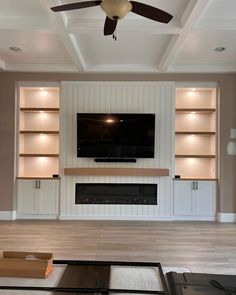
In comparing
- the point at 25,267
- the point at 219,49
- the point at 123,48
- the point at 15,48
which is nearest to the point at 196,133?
the point at 219,49

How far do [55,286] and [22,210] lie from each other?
449 cm

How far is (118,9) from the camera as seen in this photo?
2189 mm

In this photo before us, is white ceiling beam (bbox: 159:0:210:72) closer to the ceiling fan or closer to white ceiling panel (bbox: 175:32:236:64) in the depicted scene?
white ceiling panel (bbox: 175:32:236:64)

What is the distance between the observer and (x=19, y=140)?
18.5ft

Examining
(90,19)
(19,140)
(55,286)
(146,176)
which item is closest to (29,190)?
(19,140)

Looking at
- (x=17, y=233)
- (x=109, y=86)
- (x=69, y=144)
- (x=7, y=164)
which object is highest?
(x=109, y=86)

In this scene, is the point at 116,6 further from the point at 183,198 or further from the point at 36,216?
the point at 36,216

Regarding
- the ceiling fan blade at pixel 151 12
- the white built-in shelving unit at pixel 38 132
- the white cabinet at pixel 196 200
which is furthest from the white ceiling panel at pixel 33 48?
the white cabinet at pixel 196 200

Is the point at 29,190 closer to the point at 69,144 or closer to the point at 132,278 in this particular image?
the point at 69,144

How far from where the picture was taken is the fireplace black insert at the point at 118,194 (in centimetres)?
553

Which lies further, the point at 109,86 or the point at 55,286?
the point at 109,86

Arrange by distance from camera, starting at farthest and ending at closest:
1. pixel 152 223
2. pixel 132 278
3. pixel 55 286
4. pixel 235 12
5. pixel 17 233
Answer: pixel 152 223, pixel 17 233, pixel 235 12, pixel 132 278, pixel 55 286

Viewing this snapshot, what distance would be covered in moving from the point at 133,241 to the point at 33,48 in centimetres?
336

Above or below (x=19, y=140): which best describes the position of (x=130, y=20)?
above
